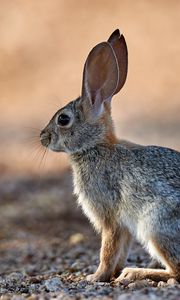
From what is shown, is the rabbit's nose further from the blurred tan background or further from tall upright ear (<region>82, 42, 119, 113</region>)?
the blurred tan background

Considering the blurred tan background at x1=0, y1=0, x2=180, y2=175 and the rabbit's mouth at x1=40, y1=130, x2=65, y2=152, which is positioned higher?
the blurred tan background at x1=0, y1=0, x2=180, y2=175

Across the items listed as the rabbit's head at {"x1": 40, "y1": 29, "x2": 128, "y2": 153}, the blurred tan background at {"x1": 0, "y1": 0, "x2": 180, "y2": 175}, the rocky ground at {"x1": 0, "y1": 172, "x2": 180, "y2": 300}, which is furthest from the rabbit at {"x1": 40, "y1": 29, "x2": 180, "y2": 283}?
the blurred tan background at {"x1": 0, "y1": 0, "x2": 180, "y2": 175}

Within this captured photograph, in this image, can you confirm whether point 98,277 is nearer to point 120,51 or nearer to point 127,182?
point 127,182

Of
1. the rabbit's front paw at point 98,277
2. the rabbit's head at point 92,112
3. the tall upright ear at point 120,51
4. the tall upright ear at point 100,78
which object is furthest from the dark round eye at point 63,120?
the rabbit's front paw at point 98,277

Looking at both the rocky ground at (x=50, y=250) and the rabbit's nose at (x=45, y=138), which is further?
the rabbit's nose at (x=45, y=138)

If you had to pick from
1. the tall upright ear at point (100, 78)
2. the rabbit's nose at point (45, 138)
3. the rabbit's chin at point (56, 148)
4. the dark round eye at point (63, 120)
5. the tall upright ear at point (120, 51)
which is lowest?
the rabbit's chin at point (56, 148)

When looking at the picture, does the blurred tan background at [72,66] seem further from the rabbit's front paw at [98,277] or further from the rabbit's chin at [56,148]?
the rabbit's front paw at [98,277]

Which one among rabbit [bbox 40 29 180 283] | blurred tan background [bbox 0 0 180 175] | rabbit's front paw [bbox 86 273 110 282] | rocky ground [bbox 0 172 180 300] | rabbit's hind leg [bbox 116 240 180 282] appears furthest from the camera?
blurred tan background [bbox 0 0 180 175]
